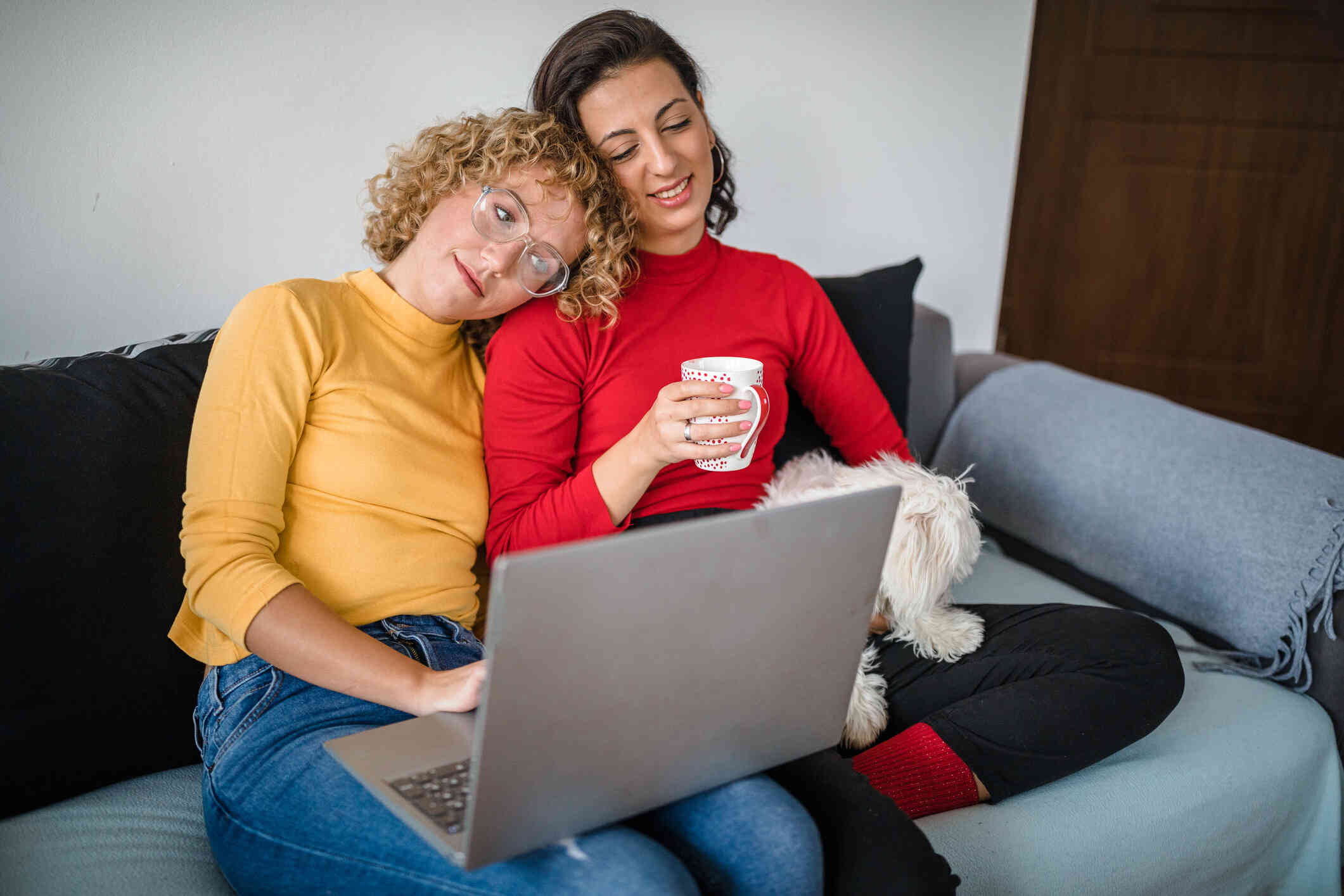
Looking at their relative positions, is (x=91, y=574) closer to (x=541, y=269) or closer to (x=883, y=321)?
(x=541, y=269)

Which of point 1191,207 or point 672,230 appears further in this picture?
point 1191,207

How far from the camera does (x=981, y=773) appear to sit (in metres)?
1.15

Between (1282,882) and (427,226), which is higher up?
(427,226)

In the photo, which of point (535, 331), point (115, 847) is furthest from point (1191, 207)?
point (115, 847)

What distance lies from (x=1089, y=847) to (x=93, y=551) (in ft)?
4.03

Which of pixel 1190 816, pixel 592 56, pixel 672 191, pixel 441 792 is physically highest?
pixel 592 56

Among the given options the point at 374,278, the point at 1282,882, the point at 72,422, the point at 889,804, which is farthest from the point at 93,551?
the point at 1282,882

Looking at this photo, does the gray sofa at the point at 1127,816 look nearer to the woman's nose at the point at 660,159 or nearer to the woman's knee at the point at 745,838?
the woman's knee at the point at 745,838

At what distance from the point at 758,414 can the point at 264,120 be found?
39.5 inches

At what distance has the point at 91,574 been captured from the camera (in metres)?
1.06

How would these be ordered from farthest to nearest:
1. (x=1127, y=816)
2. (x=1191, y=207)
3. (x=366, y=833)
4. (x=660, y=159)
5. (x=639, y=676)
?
1. (x=1191, y=207)
2. (x=660, y=159)
3. (x=1127, y=816)
4. (x=366, y=833)
5. (x=639, y=676)

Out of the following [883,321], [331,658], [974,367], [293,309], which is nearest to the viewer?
[331,658]

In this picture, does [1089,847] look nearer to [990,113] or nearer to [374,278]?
[374,278]

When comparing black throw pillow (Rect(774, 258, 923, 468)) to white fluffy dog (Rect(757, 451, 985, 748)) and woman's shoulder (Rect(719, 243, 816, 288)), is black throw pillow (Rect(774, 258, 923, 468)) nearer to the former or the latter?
woman's shoulder (Rect(719, 243, 816, 288))
